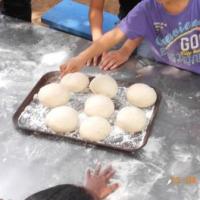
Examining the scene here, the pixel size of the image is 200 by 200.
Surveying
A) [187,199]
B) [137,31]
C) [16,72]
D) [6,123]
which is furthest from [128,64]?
[187,199]

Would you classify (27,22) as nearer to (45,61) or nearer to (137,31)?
(45,61)

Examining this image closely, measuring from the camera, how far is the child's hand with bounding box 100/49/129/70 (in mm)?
1734

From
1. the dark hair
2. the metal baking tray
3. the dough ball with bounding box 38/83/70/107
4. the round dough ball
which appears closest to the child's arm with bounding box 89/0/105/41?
the metal baking tray

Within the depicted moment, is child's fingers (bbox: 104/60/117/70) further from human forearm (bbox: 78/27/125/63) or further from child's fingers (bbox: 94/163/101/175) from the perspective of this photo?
child's fingers (bbox: 94/163/101/175)

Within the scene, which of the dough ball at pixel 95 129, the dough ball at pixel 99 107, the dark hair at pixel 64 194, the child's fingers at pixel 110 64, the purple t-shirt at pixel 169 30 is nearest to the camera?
the dark hair at pixel 64 194

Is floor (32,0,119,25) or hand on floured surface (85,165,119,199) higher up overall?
hand on floured surface (85,165,119,199)

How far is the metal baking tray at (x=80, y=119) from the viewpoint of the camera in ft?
4.48

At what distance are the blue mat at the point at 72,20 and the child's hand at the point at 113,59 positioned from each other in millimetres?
452

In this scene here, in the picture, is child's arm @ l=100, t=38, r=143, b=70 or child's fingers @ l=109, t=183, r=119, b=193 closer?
child's fingers @ l=109, t=183, r=119, b=193

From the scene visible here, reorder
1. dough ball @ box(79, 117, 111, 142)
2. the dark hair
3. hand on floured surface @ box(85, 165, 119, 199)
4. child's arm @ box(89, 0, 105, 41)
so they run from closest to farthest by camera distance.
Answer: the dark hair
hand on floured surface @ box(85, 165, 119, 199)
dough ball @ box(79, 117, 111, 142)
child's arm @ box(89, 0, 105, 41)

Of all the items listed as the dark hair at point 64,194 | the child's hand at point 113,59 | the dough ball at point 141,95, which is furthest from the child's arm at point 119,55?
the dark hair at point 64,194

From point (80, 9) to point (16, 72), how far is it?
2.91ft

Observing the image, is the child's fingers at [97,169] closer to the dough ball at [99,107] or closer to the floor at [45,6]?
the dough ball at [99,107]

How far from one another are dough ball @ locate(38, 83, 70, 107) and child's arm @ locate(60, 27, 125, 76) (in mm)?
116
